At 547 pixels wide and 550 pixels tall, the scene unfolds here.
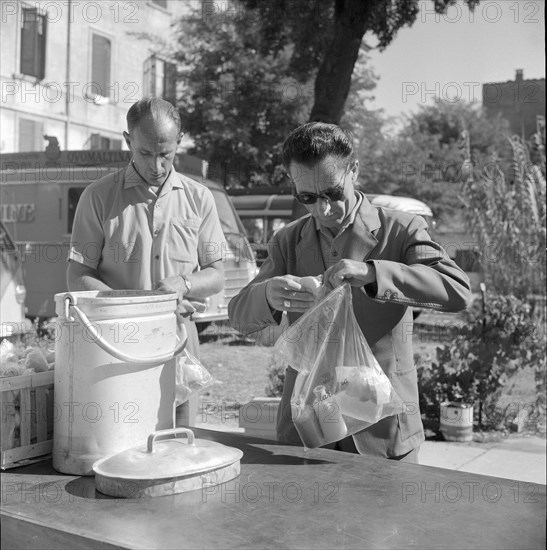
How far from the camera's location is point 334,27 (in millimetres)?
8695

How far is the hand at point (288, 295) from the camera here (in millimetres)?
2211

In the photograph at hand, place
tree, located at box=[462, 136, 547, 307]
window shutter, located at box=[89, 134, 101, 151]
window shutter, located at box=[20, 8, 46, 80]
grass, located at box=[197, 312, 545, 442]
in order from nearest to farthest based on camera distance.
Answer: grass, located at box=[197, 312, 545, 442] < tree, located at box=[462, 136, 547, 307] < window shutter, located at box=[20, 8, 46, 80] < window shutter, located at box=[89, 134, 101, 151]

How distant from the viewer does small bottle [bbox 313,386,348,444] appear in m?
2.16

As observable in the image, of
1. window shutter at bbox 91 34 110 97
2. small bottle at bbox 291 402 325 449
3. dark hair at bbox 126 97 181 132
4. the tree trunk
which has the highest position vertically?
window shutter at bbox 91 34 110 97

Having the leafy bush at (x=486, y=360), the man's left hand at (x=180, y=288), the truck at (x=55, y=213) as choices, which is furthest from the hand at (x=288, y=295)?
the truck at (x=55, y=213)

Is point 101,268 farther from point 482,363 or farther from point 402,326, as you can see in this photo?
point 482,363

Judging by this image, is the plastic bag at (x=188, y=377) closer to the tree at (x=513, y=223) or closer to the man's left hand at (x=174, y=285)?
the man's left hand at (x=174, y=285)

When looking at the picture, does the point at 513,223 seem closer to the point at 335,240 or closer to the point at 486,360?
the point at 486,360

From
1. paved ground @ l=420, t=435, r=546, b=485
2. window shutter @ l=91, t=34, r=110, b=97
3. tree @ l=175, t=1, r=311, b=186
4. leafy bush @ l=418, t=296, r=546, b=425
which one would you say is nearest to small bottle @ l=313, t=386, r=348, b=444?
paved ground @ l=420, t=435, r=546, b=485

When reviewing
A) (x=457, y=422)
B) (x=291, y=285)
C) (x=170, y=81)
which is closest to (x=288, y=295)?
(x=291, y=285)

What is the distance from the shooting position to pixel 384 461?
2.12 meters

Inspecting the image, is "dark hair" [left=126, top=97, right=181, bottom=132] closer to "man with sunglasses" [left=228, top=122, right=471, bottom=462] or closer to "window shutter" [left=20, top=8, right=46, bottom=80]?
"man with sunglasses" [left=228, top=122, right=471, bottom=462]

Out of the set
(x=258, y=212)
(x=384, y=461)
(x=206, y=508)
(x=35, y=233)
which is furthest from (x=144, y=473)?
(x=258, y=212)

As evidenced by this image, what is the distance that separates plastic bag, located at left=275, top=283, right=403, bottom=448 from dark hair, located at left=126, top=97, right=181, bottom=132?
3.66ft
